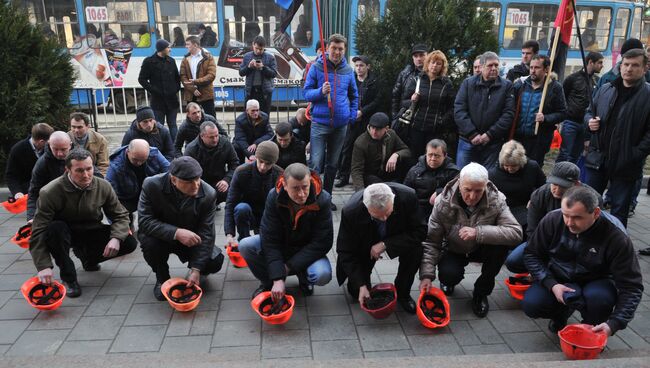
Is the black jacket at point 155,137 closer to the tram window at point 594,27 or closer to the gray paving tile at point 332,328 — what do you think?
the gray paving tile at point 332,328

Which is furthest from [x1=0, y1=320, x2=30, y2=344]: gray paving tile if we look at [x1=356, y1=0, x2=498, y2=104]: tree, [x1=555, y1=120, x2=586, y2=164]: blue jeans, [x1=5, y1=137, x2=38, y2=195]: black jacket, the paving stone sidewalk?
[x1=555, y1=120, x2=586, y2=164]: blue jeans

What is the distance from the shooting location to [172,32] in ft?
38.0

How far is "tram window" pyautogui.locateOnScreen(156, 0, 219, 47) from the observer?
37.4 feet

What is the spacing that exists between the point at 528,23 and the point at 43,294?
1322 centimetres

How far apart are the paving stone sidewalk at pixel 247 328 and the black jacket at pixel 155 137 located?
1.86 m

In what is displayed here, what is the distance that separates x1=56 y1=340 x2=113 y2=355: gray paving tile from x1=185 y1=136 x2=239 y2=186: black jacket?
238 cm

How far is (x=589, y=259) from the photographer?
3107 mm

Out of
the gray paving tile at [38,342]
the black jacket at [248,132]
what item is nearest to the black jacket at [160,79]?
the black jacket at [248,132]

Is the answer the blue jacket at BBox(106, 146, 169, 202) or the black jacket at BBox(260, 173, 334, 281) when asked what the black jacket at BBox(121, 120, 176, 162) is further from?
the black jacket at BBox(260, 173, 334, 281)

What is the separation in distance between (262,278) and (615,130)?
3510 mm

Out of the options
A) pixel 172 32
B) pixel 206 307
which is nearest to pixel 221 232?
pixel 206 307

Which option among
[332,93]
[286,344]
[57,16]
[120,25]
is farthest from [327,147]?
[57,16]

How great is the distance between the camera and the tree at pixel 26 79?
6.62 metres

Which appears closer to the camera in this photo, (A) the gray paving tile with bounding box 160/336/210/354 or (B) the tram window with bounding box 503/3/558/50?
(A) the gray paving tile with bounding box 160/336/210/354
